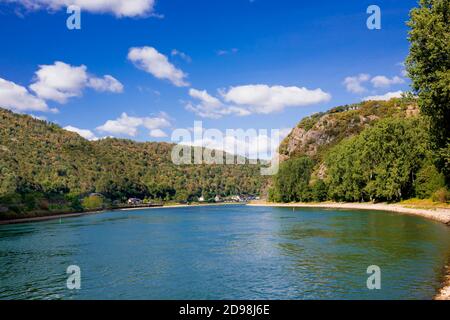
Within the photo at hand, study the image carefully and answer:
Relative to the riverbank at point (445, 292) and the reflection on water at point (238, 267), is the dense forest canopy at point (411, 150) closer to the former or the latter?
the reflection on water at point (238, 267)

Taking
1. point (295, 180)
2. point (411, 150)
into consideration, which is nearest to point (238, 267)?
point (411, 150)

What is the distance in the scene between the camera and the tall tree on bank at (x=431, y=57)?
51.4m

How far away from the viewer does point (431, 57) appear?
52125 millimetres

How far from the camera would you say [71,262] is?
41750 mm

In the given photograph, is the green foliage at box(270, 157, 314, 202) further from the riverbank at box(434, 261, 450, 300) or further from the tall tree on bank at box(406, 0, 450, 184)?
the riverbank at box(434, 261, 450, 300)

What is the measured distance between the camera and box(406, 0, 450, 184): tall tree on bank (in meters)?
51.4

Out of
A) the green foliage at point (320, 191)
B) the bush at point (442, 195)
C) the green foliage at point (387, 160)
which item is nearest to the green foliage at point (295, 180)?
the green foliage at point (320, 191)

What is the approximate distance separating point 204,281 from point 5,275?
18.5 m

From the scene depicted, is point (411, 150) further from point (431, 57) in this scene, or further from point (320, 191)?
point (431, 57)

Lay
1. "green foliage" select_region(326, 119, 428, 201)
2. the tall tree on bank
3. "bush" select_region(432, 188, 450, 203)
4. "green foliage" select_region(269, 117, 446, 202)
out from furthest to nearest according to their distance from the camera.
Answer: "green foliage" select_region(326, 119, 428, 201)
"green foliage" select_region(269, 117, 446, 202)
"bush" select_region(432, 188, 450, 203)
the tall tree on bank

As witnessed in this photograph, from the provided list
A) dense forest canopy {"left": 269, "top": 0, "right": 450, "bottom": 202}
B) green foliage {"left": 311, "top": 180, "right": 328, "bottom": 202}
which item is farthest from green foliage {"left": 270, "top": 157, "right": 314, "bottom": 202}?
green foliage {"left": 311, "top": 180, "right": 328, "bottom": 202}

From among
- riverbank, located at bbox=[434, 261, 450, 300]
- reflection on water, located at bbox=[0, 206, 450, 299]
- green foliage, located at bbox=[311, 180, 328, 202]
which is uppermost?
green foliage, located at bbox=[311, 180, 328, 202]

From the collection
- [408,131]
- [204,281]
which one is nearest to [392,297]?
[204,281]

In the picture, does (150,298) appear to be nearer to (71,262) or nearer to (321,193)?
(71,262)
